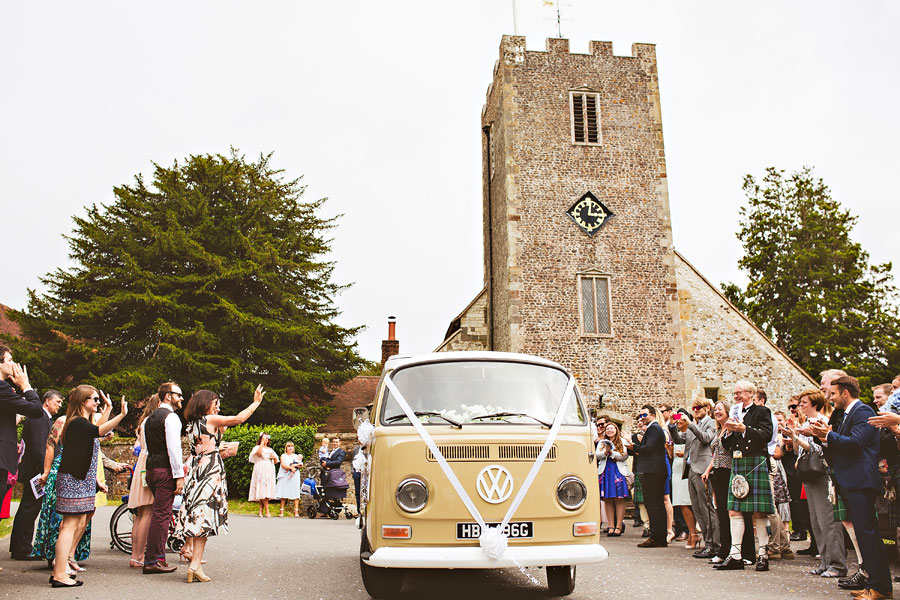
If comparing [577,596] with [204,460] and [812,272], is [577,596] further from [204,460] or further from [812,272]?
[812,272]

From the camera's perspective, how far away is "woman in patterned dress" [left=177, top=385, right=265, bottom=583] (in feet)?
23.0

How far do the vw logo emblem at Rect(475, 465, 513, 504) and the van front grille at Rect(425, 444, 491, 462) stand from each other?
110 millimetres

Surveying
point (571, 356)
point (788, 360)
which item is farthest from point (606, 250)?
point (788, 360)

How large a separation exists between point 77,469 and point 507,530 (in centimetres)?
421

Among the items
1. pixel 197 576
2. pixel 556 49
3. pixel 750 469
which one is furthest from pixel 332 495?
pixel 556 49

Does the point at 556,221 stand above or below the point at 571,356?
above

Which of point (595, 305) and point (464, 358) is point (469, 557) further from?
point (595, 305)

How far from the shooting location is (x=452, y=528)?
5566mm

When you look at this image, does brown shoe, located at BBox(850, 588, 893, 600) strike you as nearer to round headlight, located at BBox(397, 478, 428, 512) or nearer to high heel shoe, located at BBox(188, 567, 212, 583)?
round headlight, located at BBox(397, 478, 428, 512)

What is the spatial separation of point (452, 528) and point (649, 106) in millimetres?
22112

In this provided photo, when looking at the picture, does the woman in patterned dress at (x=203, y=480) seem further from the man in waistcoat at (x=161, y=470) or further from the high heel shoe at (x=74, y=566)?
the high heel shoe at (x=74, y=566)

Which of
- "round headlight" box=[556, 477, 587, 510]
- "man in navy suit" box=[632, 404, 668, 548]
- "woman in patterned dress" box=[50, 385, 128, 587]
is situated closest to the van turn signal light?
"round headlight" box=[556, 477, 587, 510]

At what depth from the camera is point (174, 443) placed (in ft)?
24.0

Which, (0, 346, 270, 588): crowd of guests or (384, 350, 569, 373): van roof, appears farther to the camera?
(0, 346, 270, 588): crowd of guests
